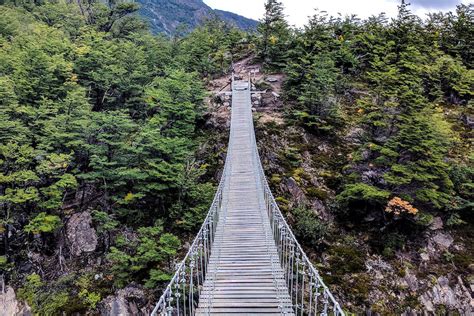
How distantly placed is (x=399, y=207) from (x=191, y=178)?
6.71 m

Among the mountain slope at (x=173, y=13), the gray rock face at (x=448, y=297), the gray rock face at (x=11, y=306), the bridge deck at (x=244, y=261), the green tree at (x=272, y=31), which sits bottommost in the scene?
the gray rock face at (x=11, y=306)

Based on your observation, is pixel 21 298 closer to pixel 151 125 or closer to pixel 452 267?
pixel 151 125

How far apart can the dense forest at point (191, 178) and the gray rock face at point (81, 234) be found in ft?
0.13

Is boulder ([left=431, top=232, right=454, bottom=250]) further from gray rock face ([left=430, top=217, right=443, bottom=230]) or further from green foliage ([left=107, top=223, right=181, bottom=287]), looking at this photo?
green foliage ([left=107, top=223, right=181, bottom=287])

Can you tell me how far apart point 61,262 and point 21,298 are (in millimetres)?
1324

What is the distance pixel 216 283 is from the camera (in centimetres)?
548

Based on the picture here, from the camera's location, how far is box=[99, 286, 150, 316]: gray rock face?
887 cm

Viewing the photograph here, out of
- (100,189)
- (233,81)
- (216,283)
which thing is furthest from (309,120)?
(216,283)

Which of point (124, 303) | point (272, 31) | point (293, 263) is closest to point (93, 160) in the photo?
point (124, 303)

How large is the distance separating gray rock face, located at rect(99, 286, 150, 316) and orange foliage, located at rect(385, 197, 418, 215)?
778 cm

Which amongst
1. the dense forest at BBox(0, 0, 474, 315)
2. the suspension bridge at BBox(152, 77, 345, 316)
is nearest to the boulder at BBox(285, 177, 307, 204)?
the dense forest at BBox(0, 0, 474, 315)

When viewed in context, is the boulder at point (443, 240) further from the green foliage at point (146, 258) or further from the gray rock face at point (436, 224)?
the green foliage at point (146, 258)

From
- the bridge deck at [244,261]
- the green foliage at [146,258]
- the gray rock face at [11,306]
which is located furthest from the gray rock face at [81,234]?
the bridge deck at [244,261]

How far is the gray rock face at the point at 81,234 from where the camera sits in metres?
10.4
